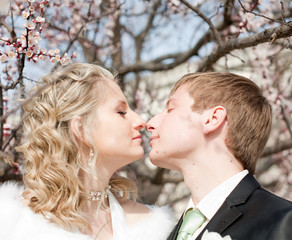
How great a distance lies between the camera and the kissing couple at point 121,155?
241cm

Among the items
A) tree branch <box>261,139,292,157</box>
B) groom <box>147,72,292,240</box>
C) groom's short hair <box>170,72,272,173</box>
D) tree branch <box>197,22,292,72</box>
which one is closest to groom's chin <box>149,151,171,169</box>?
groom <box>147,72,292,240</box>

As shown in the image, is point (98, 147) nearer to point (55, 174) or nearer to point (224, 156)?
point (55, 174)

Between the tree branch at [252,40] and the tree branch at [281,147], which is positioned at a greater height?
the tree branch at [252,40]

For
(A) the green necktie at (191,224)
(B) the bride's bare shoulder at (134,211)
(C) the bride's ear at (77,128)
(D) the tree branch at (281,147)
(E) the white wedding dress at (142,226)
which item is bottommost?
(D) the tree branch at (281,147)

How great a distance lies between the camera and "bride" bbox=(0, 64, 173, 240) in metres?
2.63

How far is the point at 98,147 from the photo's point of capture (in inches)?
110

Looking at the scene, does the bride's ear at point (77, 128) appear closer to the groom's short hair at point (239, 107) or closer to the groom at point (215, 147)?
the groom at point (215, 147)

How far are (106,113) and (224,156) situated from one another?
2.89 ft

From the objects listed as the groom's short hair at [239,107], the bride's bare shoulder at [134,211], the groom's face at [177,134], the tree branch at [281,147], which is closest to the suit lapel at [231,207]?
the groom's short hair at [239,107]

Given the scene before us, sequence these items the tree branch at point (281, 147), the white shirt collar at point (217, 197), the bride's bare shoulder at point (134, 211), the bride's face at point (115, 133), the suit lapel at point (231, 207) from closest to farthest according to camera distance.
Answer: the suit lapel at point (231, 207) < the white shirt collar at point (217, 197) < the bride's face at point (115, 133) < the bride's bare shoulder at point (134, 211) < the tree branch at point (281, 147)

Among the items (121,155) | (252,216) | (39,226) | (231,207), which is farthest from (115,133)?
(252,216)

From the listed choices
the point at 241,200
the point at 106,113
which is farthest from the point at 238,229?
the point at 106,113

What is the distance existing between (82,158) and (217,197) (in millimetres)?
1017

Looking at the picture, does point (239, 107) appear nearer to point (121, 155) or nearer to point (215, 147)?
point (215, 147)
